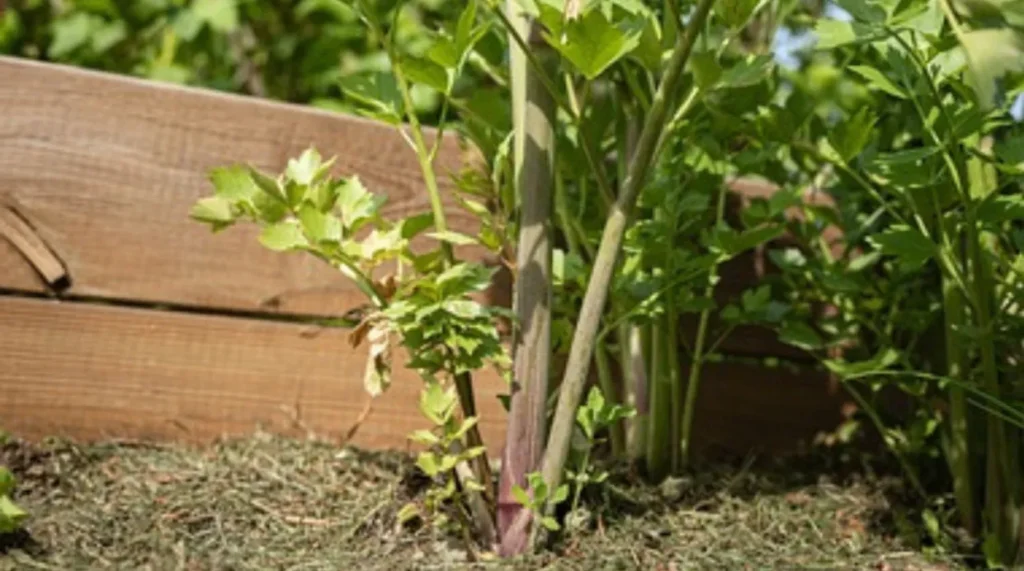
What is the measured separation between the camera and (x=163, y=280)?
1.46m

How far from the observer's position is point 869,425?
1.67m

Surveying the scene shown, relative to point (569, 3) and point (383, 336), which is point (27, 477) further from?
point (569, 3)

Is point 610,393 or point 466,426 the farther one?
point 610,393

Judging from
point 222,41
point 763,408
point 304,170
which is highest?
point 222,41

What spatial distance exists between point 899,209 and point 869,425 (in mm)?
325

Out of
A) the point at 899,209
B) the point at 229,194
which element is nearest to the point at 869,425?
the point at 899,209

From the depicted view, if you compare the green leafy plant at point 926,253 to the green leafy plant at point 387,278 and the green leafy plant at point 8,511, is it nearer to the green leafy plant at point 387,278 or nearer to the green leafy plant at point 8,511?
the green leafy plant at point 387,278

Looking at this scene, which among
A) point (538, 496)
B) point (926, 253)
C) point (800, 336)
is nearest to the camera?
point (538, 496)

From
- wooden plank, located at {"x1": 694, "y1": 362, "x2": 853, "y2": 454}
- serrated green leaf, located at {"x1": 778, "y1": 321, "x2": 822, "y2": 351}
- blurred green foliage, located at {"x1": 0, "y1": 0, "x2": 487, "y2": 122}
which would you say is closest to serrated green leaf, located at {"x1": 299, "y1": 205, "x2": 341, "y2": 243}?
serrated green leaf, located at {"x1": 778, "y1": 321, "x2": 822, "y2": 351}

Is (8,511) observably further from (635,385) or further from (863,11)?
(863,11)

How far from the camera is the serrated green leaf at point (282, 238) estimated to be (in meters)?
1.07

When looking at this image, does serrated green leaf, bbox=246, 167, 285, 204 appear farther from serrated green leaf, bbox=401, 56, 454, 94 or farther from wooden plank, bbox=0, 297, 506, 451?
wooden plank, bbox=0, 297, 506, 451

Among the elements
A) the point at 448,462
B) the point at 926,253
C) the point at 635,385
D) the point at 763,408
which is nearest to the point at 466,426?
the point at 448,462

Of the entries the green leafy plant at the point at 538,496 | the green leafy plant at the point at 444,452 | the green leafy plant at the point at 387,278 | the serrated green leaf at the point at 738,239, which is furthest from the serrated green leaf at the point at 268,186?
the serrated green leaf at the point at 738,239
